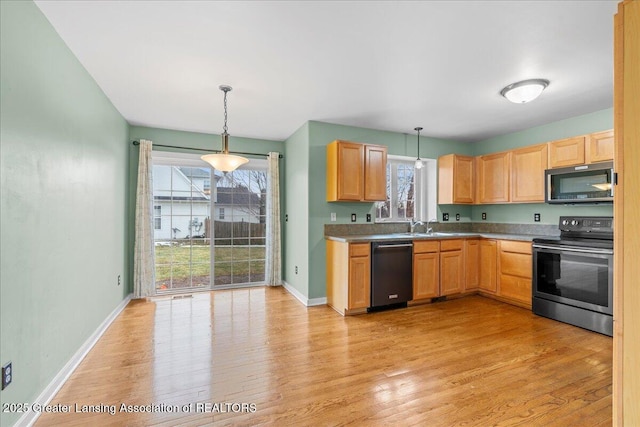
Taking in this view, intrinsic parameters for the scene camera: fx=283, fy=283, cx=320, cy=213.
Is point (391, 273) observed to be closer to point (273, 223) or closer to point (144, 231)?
point (273, 223)

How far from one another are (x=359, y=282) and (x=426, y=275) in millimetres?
1065

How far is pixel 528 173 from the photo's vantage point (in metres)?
3.98

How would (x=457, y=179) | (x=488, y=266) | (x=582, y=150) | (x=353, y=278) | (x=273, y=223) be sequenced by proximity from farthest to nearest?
(x=273, y=223) → (x=457, y=179) → (x=488, y=266) → (x=353, y=278) → (x=582, y=150)

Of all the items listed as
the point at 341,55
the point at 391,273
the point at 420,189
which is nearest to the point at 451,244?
the point at 391,273

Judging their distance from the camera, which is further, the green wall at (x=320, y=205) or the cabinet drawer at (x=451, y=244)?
the cabinet drawer at (x=451, y=244)

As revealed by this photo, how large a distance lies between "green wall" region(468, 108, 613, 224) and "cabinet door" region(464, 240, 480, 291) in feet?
2.72

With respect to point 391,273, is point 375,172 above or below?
above

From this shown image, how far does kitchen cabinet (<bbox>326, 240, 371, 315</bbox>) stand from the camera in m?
3.50

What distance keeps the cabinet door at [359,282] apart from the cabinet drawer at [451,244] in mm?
1246

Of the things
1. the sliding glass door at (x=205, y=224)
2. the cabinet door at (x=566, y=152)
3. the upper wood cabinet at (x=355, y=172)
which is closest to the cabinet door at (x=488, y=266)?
the cabinet door at (x=566, y=152)

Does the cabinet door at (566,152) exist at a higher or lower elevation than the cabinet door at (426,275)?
higher

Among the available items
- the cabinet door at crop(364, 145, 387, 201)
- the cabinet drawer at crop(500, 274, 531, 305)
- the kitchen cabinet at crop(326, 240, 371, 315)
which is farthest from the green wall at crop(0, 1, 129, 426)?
the cabinet drawer at crop(500, 274, 531, 305)

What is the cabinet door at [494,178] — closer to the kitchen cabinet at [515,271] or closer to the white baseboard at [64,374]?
the kitchen cabinet at [515,271]

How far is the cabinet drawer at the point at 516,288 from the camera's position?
3.67 metres
